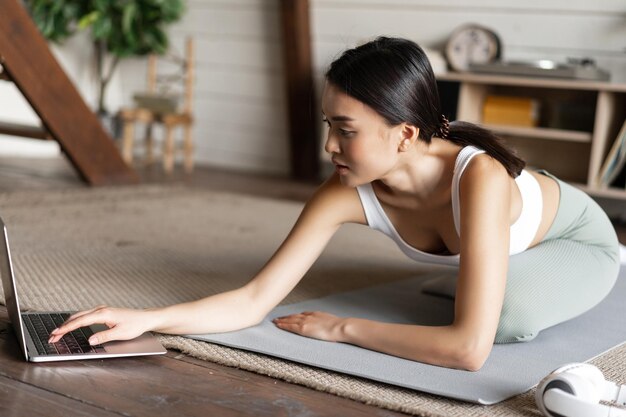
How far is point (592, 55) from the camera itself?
388 cm

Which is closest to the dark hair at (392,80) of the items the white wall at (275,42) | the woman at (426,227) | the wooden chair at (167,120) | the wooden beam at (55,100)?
the woman at (426,227)

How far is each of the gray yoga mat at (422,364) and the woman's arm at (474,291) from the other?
1.2 inches

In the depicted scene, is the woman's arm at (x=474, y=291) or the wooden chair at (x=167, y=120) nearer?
the woman's arm at (x=474, y=291)

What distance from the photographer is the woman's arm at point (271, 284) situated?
5.48 ft

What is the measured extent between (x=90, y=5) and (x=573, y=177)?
3.09 m

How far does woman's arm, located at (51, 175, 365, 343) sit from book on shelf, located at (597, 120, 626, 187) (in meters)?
2.08

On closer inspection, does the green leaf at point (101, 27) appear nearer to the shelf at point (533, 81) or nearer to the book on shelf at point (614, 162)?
the shelf at point (533, 81)

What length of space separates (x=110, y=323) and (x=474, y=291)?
657mm

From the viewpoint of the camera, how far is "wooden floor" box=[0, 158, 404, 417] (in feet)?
4.37

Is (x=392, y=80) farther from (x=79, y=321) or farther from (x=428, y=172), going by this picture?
(x=79, y=321)

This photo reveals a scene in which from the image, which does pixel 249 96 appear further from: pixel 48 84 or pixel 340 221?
pixel 340 221

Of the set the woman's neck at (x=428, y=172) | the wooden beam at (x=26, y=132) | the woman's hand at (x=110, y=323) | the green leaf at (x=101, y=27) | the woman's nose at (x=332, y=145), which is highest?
the green leaf at (x=101, y=27)

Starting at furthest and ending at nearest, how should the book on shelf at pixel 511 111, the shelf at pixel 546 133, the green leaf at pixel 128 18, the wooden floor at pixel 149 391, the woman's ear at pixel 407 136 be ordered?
the green leaf at pixel 128 18, the book on shelf at pixel 511 111, the shelf at pixel 546 133, the woman's ear at pixel 407 136, the wooden floor at pixel 149 391

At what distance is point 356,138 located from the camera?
1.54 m
